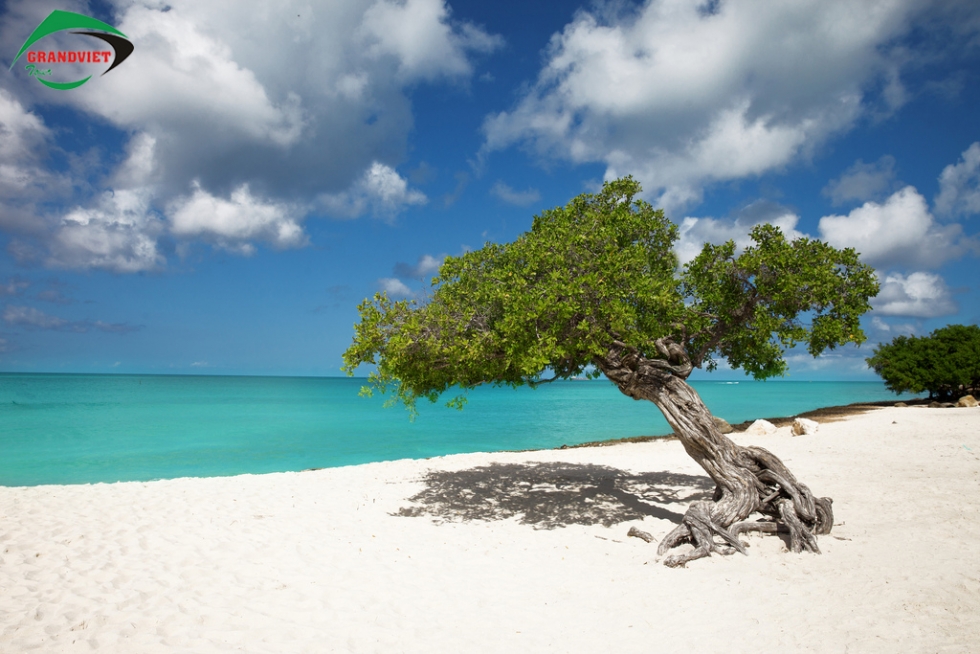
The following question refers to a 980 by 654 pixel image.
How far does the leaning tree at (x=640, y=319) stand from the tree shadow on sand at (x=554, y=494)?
6.91 feet

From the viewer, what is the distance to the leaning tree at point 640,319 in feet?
27.2

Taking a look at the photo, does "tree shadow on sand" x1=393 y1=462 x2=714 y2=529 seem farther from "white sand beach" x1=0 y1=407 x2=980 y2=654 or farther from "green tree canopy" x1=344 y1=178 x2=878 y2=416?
"green tree canopy" x1=344 y1=178 x2=878 y2=416

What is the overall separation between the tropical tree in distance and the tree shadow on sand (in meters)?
30.2

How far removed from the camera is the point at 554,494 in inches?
498

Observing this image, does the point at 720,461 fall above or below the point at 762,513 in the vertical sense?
above

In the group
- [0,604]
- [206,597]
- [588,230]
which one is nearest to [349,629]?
[206,597]

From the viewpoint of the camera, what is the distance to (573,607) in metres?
6.51

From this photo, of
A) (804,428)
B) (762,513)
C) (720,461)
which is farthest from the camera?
(804,428)

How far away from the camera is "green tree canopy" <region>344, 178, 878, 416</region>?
8.24 m

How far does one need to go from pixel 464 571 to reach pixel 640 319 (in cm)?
487

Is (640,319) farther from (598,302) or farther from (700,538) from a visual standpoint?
(700,538)

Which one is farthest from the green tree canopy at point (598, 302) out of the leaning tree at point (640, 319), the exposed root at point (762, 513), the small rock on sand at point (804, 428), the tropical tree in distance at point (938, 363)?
the tropical tree in distance at point (938, 363)

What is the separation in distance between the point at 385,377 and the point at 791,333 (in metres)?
7.44

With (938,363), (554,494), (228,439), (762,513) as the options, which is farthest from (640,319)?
(938,363)
